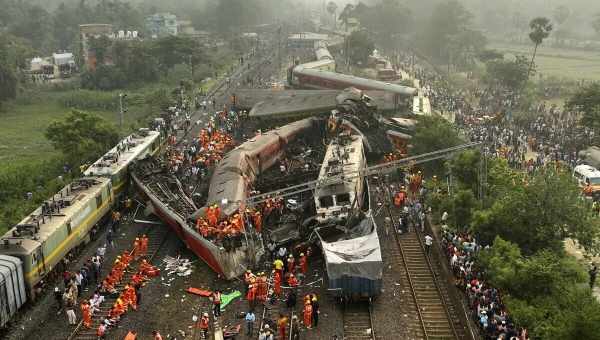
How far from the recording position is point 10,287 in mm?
18781

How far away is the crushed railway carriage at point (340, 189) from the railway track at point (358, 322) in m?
4.36

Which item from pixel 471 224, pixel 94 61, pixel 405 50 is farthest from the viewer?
pixel 405 50

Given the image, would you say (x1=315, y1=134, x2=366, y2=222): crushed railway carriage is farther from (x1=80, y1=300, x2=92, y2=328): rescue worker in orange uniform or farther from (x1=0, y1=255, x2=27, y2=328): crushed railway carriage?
(x1=0, y1=255, x2=27, y2=328): crushed railway carriage

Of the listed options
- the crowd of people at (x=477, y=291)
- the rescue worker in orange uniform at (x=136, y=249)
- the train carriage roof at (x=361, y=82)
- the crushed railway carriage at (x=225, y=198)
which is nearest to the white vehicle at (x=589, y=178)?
the crowd of people at (x=477, y=291)

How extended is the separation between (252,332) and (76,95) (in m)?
53.4

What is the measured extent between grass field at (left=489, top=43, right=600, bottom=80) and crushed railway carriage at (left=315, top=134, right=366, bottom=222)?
174 ft

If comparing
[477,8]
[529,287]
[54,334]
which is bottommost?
[54,334]

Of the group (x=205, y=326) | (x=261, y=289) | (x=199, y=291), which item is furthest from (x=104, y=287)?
(x=261, y=289)

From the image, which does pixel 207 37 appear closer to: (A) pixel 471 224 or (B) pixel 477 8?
(B) pixel 477 8

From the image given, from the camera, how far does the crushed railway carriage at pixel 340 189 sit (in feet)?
78.0

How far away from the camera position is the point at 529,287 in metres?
18.2

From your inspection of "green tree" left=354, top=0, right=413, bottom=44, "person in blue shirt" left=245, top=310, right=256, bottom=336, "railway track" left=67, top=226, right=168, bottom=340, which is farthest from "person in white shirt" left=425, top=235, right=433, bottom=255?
"green tree" left=354, top=0, right=413, bottom=44

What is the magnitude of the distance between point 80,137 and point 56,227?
14793 mm

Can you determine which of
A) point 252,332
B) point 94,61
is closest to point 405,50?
point 94,61
